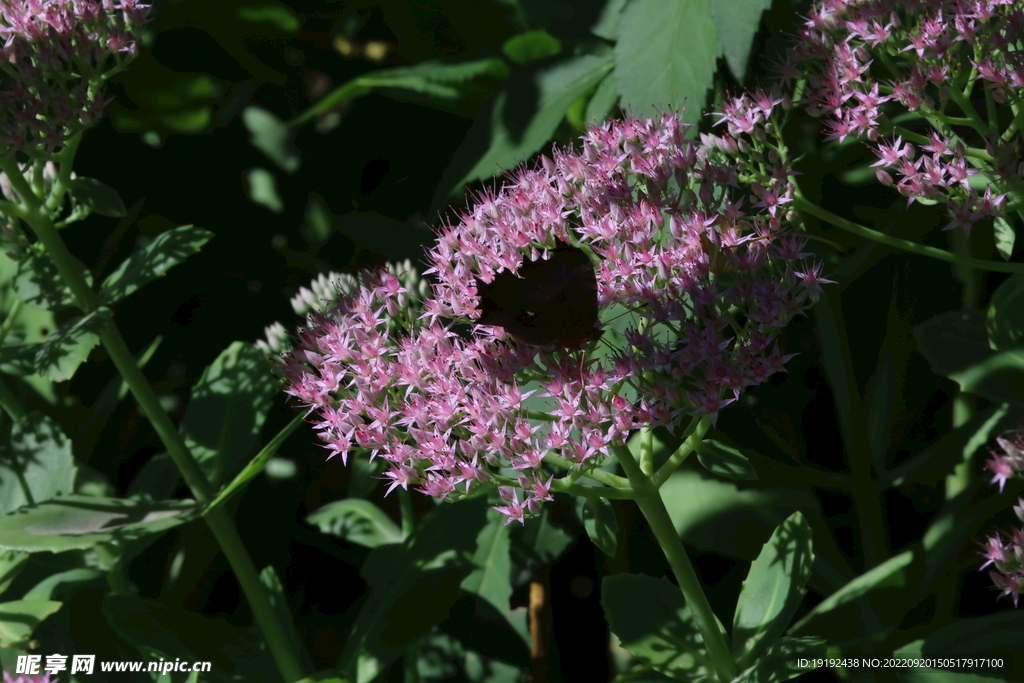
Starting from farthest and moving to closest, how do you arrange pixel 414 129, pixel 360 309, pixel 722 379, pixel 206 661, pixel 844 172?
1. pixel 414 129
2. pixel 844 172
3. pixel 206 661
4. pixel 360 309
5. pixel 722 379

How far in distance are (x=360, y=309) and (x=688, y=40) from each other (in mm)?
518

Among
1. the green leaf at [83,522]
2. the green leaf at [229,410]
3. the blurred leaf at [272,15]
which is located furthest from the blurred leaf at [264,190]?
the green leaf at [83,522]

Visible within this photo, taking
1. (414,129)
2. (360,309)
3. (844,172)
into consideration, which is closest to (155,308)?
(414,129)

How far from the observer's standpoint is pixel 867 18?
110 cm

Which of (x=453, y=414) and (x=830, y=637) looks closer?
(x=453, y=414)

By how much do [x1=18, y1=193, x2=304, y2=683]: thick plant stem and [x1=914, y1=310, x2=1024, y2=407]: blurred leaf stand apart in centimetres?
91

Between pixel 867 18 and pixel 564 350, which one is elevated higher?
pixel 867 18

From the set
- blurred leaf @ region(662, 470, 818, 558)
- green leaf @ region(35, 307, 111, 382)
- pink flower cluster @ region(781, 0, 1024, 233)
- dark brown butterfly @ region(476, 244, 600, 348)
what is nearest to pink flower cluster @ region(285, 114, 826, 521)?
dark brown butterfly @ region(476, 244, 600, 348)

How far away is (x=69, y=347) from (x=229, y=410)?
11.7 inches

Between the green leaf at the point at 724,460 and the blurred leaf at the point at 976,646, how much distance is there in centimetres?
38

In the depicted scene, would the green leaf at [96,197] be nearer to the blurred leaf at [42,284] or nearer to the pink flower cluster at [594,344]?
the blurred leaf at [42,284]

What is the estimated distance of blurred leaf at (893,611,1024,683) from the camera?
1.06 meters

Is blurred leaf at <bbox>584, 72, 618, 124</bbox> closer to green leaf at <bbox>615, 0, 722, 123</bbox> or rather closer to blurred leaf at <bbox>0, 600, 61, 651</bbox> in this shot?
green leaf at <bbox>615, 0, 722, 123</bbox>

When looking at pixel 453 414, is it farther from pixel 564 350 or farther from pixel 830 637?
pixel 830 637
